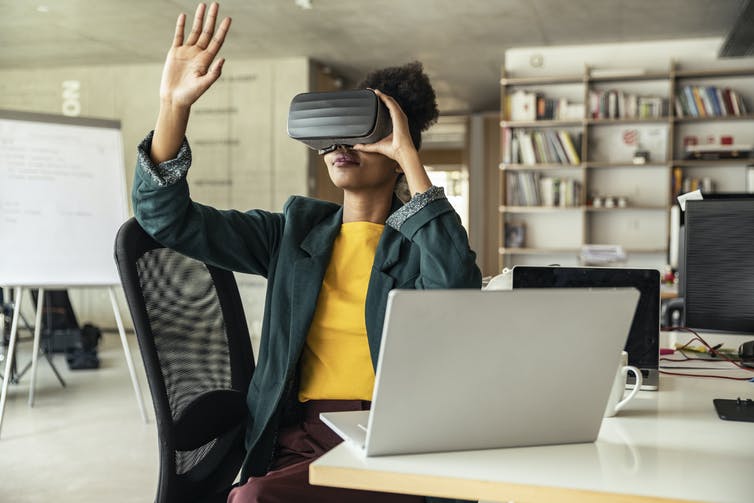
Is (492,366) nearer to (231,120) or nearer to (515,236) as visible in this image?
(515,236)

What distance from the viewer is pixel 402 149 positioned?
4.44 feet

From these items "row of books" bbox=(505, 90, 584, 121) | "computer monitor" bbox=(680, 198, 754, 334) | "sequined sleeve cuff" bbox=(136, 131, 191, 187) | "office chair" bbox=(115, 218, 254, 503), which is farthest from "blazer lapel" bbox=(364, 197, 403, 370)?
"row of books" bbox=(505, 90, 584, 121)

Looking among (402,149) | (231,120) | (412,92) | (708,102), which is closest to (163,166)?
(402,149)

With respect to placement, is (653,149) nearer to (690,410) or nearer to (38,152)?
(38,152)

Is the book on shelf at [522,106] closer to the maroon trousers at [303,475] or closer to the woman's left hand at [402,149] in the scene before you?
the woman's left hand at [402,149]

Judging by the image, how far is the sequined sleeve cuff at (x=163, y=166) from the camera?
1.32m

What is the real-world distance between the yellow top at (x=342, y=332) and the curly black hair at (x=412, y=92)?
28 cm

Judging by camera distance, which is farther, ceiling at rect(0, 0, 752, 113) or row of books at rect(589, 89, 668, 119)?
row of books at rect(589, 89, 668, 119)

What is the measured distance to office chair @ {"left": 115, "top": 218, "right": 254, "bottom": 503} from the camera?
1.20m

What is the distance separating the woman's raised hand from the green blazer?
144 mm

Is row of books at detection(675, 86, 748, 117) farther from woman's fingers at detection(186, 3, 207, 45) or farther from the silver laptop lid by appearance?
the silver laptop lid

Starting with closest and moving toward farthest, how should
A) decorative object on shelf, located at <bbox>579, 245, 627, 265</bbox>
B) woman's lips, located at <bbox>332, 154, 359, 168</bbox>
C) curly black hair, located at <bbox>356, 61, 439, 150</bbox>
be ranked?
woman's lips, located at <bbox>332, 154, 359, 168</bbox>, curly black hair, located at <bbox>356, 61, 439, 150</bbox>, decorative object on shelf, located at <bbox>579, 245, 627, 265</bbox>

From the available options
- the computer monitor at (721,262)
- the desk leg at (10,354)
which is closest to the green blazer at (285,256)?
the computer monitor at (721,262)

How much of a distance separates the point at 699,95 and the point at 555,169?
4.44ft
